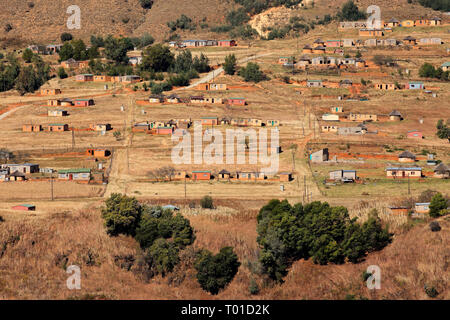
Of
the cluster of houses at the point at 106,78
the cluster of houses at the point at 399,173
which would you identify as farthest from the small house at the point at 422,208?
the cluster of houses at the point at 106,78

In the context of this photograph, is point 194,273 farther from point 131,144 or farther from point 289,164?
point 131,144

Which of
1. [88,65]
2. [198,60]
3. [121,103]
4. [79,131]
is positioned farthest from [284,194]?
[88,65]

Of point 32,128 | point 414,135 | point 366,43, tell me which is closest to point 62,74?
point 32,128

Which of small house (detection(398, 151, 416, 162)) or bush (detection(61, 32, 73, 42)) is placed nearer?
small house (detection(398, 151, 416, 162))

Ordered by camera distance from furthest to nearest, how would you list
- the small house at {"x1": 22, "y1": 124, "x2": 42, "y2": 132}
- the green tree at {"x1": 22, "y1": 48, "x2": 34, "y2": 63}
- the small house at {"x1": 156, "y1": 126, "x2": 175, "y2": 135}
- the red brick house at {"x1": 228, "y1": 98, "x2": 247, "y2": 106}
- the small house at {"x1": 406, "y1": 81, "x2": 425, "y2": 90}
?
the green tree at {"x1": 22, "y1": 48, "x2": 34, "y2": 63}, the small house at {"x1": 406, "y1": 81, "x2": 425, "y2": 90}, the red brick house at {"x1": 228, "y1": 98, "x2": 247, "y2": 106}, the small house at {"x1": 22, "y1": 124, "x2": 42, "y2": 132}, the small house at {"x1": 156, "y1": 126, "x2": 175, "y2": 135}

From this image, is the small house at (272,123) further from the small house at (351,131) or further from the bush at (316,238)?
the bush at (316,238)

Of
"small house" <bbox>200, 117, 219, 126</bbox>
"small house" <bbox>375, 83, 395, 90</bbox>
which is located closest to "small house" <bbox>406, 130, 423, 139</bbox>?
"small house" <bbox>375, 83, 395, 90</bbox>

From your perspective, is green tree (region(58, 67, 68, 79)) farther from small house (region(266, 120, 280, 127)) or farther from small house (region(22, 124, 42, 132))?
small house (region(266, 120, 280, 127))
